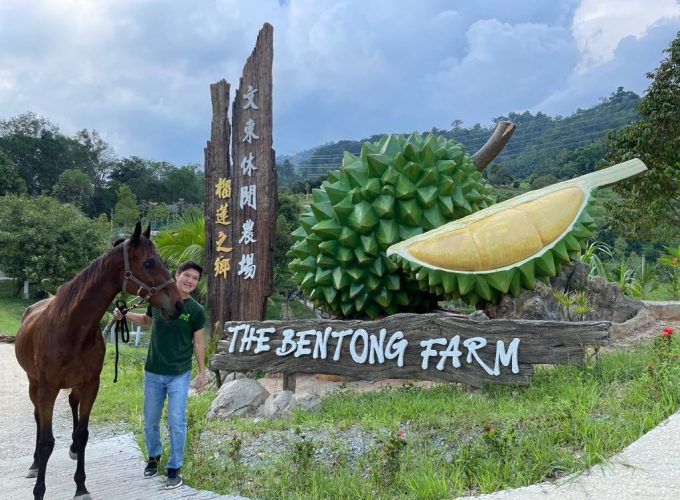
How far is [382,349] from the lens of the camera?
629cm

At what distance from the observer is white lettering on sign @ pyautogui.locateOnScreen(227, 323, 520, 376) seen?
230 inches

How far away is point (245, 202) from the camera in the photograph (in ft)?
30.6

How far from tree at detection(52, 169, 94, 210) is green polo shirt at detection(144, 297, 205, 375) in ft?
171

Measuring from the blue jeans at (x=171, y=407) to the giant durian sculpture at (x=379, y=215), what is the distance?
3027mm

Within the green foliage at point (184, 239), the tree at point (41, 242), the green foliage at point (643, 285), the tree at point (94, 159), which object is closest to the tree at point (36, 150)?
the tree at point (94, 159)

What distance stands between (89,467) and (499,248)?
467 cm

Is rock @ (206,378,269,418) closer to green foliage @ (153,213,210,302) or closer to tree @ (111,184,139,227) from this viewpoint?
green foliage @ (153,213,210,302)

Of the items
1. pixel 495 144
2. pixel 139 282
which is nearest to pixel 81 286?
pixel 139 282

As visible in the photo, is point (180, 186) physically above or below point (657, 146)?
above

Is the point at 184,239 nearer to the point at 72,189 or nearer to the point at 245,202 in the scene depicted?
the point at 245,202

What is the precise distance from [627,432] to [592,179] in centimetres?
374

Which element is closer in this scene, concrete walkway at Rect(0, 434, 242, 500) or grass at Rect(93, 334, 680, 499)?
grass at Rect(93, 334, 680, 499)

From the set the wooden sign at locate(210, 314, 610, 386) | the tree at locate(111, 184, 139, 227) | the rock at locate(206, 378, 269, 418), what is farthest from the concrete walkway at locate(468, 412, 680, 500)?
the tree at locate(111, 184, 139, 227)

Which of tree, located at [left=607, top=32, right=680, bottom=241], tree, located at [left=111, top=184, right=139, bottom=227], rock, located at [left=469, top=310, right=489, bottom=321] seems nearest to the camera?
rock, located at [left=469, top=310, right=489, bottom=321]
